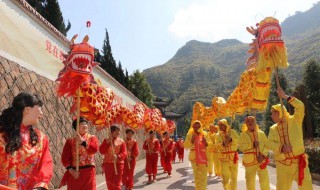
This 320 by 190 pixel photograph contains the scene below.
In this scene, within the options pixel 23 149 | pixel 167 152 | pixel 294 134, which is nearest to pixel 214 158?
pixel 167 152

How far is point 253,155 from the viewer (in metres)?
7.02

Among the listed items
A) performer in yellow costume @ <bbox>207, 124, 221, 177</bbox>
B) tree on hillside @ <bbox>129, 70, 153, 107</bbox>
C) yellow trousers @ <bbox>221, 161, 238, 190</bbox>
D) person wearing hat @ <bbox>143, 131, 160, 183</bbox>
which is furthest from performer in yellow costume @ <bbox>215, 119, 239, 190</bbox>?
tree on hillside @ <bbox>129, 70, 153, 107</bbox>

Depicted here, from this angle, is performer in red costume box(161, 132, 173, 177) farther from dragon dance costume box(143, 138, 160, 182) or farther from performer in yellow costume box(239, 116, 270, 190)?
performer in yellow costume box(239, 116, 270, 190)

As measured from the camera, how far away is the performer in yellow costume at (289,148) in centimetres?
548

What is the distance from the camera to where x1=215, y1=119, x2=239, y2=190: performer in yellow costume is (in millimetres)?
8336

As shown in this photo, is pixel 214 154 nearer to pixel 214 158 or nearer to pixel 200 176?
pixel 214 158

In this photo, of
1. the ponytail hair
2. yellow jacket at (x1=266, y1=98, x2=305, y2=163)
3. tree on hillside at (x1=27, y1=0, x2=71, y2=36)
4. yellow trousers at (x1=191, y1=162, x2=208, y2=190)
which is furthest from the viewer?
tree on hillside at (x1=27, y1=0, x2=71, y2=36)

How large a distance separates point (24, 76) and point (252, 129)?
5265 millimetres

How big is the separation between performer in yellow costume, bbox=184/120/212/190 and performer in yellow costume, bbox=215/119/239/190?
0.66 m

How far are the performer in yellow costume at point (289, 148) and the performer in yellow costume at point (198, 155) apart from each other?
7.32 ft

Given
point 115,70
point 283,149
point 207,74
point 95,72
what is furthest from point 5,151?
point 207,74

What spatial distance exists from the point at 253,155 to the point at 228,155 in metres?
1.64

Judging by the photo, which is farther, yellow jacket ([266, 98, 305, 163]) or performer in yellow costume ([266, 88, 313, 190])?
yellow jacket ([266, 98, 305, 163])

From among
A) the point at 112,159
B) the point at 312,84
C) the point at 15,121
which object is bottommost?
the point at 112,159
